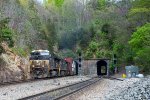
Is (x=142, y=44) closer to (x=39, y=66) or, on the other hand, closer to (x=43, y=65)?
(x=43, y=65)

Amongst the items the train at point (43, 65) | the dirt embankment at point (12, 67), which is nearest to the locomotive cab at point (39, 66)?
the train at point (43, 65)

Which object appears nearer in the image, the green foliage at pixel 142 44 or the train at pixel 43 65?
the train at pixel 43 65

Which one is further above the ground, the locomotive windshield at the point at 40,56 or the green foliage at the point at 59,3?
the green foliage at the point at 59,3

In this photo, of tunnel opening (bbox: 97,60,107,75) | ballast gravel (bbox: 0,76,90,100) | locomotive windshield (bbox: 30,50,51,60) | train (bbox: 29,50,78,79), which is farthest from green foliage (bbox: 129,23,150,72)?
tunnel opening (bbox: 97,60,107,75)

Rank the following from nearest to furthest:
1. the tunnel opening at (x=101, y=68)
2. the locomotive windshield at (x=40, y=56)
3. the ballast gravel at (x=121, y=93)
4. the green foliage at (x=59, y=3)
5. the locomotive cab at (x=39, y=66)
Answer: the ballast gravel at (x=121, y=93)
the locomotive cab at (x=39, y=66)
the locomotive windshield at (x=40, y=56)
the tunnel opening at (x=101, y=68)
the green foliage at (x=59, y=3)

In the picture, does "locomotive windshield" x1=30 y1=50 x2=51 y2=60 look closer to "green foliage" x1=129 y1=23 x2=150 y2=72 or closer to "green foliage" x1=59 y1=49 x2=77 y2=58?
"green foliage" x1=129 y1=23 x2=150 y2=72

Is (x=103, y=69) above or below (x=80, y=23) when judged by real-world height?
below

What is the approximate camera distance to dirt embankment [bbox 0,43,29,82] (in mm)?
37375

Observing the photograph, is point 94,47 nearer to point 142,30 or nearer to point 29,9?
point 29,9

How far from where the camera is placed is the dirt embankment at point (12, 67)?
123 feet

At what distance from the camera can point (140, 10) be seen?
62094mm

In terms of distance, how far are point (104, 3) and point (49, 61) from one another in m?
69.8

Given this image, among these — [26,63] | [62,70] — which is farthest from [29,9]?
[26,63]

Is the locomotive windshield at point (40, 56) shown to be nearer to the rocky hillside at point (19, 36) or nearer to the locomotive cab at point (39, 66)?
the locomotive cab at point (39, 66)
